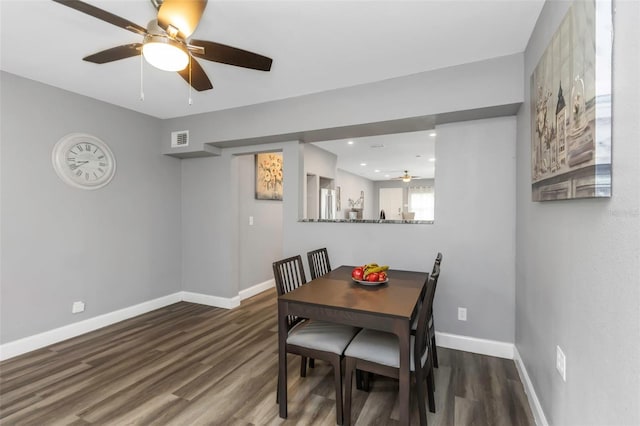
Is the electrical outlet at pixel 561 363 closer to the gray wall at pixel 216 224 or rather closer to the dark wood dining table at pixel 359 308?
the dark wood dining table at pixel 359 308

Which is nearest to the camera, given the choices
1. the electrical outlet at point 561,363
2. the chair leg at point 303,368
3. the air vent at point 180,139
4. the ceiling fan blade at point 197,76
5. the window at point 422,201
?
the electrical outlet at point 561,363

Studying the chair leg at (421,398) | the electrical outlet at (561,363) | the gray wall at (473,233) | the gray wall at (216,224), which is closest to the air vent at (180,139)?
the gray wall at (216,224)

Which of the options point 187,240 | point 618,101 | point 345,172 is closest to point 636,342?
point 618,101

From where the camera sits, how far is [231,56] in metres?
1.90

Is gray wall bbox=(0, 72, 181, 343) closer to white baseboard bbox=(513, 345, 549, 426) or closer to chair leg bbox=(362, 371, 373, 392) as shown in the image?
chair leg bbox=(362, 371, 373, 392)

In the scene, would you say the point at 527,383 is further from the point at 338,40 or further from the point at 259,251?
the point at 259,251

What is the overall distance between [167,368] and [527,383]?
2.74m

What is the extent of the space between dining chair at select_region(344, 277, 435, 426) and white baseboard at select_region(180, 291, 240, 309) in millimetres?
2570

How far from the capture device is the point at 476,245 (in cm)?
271

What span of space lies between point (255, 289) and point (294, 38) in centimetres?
356

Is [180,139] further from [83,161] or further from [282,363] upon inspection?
[282,363]

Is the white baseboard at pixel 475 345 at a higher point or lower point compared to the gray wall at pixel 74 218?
lower

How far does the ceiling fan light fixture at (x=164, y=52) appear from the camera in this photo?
158 centimetres

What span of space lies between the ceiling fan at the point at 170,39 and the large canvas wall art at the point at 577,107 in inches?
62.0
